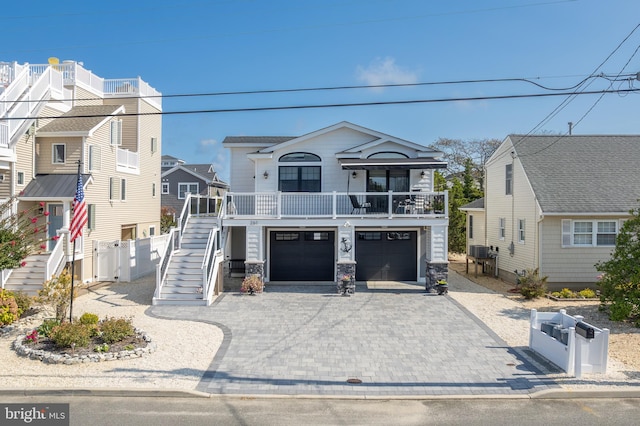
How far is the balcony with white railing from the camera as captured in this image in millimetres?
17078

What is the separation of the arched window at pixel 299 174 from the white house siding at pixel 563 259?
9209 mm

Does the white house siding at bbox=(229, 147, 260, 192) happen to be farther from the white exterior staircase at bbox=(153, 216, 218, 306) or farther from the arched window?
the white exterior staircase at bbox=(153, 216, 218, 306)

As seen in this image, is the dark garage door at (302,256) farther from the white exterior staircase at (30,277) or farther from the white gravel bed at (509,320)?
the white exterior staircase at (30,277)

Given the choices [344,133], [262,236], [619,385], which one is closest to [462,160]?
[344,133]

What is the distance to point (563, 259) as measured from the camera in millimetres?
17234

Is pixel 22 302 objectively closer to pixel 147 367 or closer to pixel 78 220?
pixel 78 220

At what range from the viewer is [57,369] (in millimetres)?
8836

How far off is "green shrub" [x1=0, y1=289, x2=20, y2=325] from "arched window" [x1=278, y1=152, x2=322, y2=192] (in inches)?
402

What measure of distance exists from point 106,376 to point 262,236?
906cm

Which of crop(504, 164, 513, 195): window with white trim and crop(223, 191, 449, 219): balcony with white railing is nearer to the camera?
crop(223, 191, 449, 219): balcony with white railing

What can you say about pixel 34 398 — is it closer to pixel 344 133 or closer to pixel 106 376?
pixel 106 376

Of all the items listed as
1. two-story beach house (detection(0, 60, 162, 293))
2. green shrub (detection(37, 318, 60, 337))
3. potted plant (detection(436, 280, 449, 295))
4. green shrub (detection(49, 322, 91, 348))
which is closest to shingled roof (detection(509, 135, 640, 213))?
potted plant (detection(436, 280, 449, 295))

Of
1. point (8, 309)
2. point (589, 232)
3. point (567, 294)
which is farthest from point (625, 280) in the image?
point (8, 309)

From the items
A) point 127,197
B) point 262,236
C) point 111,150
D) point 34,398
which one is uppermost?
point 111,150
